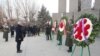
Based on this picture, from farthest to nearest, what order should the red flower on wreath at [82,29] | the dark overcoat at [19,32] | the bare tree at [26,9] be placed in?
1. the bare tree at [26,9]
2. the dark overcoat at [19,32]
3. the red flower on wreath at [82,29]

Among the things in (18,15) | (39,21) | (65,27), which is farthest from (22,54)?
(18,15)

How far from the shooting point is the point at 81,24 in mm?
9820

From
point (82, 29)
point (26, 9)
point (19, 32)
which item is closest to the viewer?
point (82, 29)

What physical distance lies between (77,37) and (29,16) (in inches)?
2242

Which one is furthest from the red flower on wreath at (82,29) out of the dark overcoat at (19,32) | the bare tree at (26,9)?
the bare tree at (26,9)

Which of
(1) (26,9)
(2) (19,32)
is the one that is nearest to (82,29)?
(2) (19,32)

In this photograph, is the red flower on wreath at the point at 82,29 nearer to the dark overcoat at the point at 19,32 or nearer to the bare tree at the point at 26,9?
the dark overcoat at the point at 19,32

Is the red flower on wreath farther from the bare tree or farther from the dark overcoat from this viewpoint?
the bare tree

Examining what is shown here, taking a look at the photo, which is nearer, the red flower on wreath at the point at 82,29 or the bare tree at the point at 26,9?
the red flower on wreath at the point at 82,29

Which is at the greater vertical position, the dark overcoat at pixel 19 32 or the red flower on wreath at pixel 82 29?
the red flower on wreath at pixel 82 29

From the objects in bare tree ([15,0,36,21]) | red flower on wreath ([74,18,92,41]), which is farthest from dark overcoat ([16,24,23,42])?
bare tree ([15,0,36,21])

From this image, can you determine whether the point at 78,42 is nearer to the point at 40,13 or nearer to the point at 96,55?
the point at 96,55

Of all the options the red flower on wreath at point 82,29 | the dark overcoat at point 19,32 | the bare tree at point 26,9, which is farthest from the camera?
the bare tree at point 26,9

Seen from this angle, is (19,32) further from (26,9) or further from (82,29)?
(26,9)
